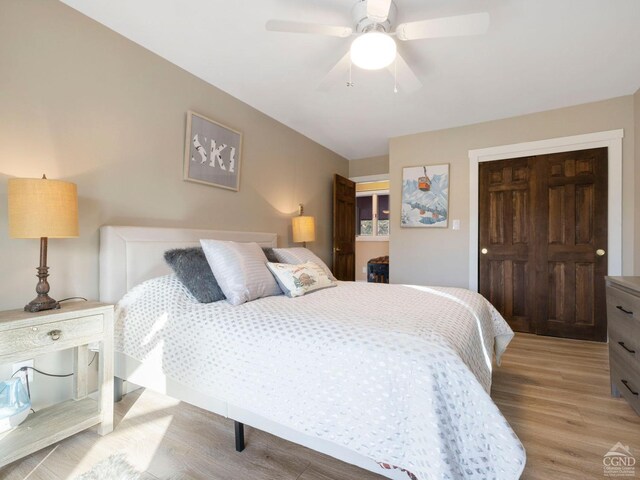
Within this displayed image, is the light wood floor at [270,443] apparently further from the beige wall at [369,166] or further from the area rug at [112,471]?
the beige wall at [369,166]

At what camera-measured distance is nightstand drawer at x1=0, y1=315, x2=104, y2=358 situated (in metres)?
1.34

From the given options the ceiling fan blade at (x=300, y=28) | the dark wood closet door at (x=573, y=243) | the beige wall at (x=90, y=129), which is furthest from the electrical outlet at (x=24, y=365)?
the dark wood closet door at (x=573, y=243)

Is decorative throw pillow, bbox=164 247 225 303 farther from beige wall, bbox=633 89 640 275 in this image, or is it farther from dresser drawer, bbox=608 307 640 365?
beige wall, bbox=633 89 640 275

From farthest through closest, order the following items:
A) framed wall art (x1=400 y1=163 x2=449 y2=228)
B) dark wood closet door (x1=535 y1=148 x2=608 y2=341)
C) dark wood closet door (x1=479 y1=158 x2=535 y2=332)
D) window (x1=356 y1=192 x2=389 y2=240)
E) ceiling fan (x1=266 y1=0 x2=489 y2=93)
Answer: window (x1=356 y1=192 x2=389 y2=240)
framed wall art (x1=400 y1=163 x2=449 y2=228)
dark wood closet door (x1=479 y1=158 x2=535 y2=332)
dark wood closet door (x1=535 y1=148 x2=608 y2=341)
ceiling fan (x1=266 y1=0 x2=489 y2=93)

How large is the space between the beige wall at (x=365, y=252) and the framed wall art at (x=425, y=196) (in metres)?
3.01

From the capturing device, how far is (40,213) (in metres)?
1.48

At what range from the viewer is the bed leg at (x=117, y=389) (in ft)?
6.56

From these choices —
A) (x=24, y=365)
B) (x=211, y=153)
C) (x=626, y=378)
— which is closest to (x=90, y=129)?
(x=211, y=153)

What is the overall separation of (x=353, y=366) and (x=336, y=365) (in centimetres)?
7

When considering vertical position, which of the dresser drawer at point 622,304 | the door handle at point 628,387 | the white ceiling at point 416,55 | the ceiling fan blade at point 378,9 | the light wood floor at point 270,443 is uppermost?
the white ceiling at point 416,55

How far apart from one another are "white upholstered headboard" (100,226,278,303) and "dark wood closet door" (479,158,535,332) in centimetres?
328

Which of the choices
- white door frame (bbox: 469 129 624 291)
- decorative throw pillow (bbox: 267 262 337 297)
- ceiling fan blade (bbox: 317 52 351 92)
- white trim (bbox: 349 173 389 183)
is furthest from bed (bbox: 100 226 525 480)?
white trim (bbox: 349 173 389 183)

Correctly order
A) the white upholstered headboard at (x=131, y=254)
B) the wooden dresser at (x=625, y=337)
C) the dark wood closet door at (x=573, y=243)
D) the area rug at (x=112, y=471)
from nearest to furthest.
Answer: the area rug at (x=112, y=471), the wooden dresser at (x=625, y=337), the white upholstered headboard at (x=131, y=254), the dark wood closet door at (x=573, y=243)

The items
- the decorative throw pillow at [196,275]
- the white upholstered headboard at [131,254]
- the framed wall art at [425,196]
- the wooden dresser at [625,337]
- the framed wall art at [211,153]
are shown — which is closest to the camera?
the wooden dresser at [625,337]
